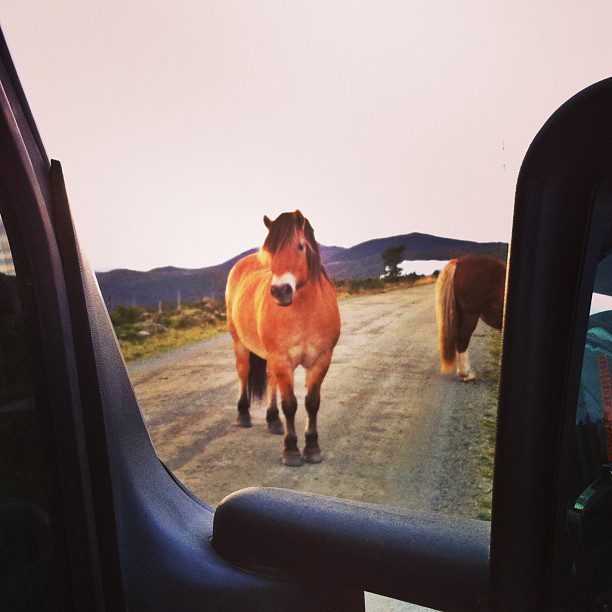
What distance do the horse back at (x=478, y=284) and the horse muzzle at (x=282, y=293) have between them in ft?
3.08

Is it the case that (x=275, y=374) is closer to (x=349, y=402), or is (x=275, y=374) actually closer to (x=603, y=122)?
(x=349, y=402)

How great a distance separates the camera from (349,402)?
3959mm

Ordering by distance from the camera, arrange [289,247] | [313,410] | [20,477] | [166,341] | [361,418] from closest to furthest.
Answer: [20,477], [289,247], [313,410], [166,341], [361,418]

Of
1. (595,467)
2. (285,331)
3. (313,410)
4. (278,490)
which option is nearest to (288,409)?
(313,410)

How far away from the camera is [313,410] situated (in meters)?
3.46

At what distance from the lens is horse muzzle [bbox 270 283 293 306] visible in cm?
304

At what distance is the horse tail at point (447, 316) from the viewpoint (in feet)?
11.3

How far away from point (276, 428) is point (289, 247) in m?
1.16

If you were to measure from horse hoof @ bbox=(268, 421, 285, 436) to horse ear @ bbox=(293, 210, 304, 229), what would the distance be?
47.9 inches

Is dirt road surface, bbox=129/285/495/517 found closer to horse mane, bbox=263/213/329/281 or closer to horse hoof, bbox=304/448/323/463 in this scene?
horse hoof, bbox=304/448/323/463

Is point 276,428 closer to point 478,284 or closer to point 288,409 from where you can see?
point 288,409

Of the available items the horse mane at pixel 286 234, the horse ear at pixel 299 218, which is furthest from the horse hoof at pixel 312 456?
the horse ear at pixel 299 218

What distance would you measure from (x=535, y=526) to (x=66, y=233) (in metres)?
0.31

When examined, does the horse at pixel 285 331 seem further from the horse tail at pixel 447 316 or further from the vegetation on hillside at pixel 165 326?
the horse tail at pixel 447 316
